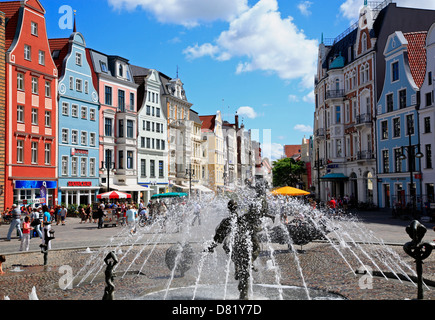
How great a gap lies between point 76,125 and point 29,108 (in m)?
7.10

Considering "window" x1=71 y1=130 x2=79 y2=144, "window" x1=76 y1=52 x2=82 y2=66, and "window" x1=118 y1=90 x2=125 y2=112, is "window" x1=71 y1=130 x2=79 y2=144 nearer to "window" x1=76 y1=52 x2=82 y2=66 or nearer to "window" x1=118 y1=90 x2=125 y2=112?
"window" x1=76 y1=52 x2=82 y2=66

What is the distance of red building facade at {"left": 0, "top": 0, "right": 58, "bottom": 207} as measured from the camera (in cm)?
3659

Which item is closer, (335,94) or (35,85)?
(35,85)

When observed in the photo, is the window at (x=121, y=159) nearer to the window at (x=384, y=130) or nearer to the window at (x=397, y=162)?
the window at (x=384, y=130)

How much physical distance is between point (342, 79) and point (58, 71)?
35.6m

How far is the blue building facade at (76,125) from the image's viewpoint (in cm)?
4325

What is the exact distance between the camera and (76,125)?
45.2 m

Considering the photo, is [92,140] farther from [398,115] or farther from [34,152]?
[398,115]

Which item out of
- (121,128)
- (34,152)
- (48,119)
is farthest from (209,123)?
(34,152)

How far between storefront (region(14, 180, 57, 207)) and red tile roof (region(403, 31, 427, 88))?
37492 mm

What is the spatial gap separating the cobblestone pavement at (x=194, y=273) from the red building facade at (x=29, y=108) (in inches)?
908

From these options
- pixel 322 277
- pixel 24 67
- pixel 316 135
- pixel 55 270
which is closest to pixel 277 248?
pixel 322 277
